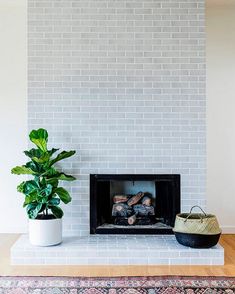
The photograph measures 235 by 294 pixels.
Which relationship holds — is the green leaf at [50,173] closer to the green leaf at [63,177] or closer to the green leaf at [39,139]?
the green leaf at [63,177]

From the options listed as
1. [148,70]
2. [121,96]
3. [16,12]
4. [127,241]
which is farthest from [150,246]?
[16,12]

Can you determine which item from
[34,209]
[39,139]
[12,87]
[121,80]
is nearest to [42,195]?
[34,209]

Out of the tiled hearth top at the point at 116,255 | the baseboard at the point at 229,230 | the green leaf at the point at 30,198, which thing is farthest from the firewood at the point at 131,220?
the baseboard at the point at 229,230

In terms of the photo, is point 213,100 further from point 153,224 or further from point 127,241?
point 127,241

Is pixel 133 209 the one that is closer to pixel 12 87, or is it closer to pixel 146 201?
pixel 146 201

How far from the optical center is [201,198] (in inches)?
138

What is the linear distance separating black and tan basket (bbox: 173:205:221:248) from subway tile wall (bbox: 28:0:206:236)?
2.27 ft

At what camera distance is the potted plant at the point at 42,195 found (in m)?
3.09

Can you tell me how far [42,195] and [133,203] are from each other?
101 cm

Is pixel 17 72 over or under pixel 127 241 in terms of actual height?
over

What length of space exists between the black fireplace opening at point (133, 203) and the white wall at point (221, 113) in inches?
34.2

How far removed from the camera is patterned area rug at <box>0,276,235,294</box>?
244 cm

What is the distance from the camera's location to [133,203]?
3.59 meters

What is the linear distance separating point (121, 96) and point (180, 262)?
1.71 meters
